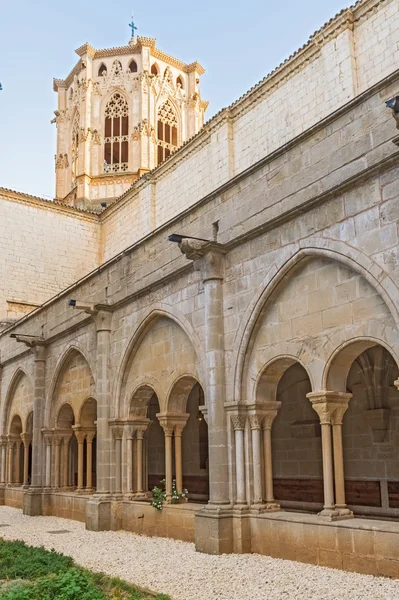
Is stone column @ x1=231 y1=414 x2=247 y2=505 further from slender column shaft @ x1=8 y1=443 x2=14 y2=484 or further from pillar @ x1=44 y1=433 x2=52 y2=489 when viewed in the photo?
slender column shaft @ x1=8 y1=443 x2=14 y2=484

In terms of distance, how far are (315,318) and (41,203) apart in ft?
61.6

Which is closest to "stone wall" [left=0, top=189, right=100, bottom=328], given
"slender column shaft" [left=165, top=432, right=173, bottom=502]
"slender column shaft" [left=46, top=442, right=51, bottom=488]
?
Result: "slender column shaft" [left=46, top=442, right=51, bottom=488]

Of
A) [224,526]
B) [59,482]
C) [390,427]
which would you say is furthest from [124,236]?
[224,526]

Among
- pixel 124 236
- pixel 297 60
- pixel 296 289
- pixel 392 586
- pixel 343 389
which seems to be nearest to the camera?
pixel 392 586

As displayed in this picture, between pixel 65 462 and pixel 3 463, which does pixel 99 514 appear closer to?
pixel 65 462

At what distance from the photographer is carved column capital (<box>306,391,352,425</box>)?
748 centimetres

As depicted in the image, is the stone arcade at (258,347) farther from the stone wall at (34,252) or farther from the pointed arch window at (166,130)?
the pointed arch window at (166,130)

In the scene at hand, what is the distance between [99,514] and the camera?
11508 mm

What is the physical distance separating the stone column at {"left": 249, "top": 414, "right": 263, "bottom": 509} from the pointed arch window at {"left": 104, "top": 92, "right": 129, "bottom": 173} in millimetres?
26650

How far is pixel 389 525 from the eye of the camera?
6.65 m

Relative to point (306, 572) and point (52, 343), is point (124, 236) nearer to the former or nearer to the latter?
point (52, 343)

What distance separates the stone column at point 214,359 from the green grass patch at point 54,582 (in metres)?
2.09

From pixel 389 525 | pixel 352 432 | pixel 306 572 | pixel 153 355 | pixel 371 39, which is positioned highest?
pixel 371 39

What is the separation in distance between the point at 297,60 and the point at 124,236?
10.4m
